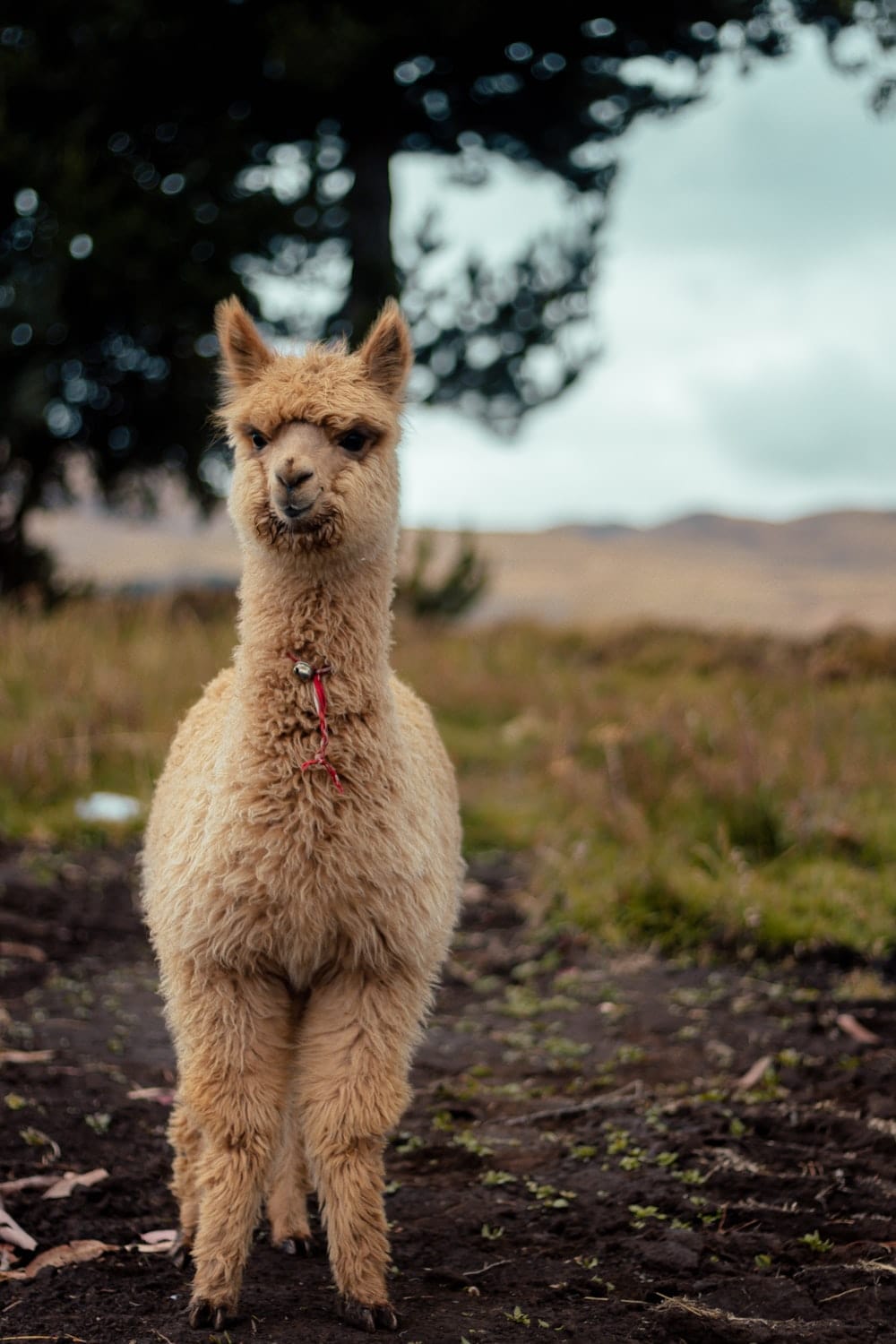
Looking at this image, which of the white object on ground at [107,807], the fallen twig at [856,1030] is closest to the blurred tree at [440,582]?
the white object on ground at [107,807]

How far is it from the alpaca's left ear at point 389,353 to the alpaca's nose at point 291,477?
570 millimetres

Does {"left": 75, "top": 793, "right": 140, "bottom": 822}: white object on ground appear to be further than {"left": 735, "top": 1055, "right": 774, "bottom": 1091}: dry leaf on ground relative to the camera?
Yes

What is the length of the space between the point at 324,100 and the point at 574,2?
11.4 ft

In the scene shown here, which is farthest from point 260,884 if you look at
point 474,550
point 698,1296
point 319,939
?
point 474,550

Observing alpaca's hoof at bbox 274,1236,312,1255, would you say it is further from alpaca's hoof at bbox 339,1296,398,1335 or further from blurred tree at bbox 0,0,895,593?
blurred tree at bbox 0,0,895,593

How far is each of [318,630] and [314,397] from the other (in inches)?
24.0

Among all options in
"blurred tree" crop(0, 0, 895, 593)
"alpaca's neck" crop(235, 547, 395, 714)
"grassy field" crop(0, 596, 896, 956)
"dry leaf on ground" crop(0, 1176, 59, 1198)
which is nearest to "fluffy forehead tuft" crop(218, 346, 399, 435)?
"alpaca's neck" crop(235, 547, 395, 714)

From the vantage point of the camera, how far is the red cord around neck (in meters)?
3.47

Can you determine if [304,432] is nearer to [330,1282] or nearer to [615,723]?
[330,1282]

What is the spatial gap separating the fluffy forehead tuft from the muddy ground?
233 centimetres

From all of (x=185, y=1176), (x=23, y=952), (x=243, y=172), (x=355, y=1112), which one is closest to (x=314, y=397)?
(x=355, y=1112)

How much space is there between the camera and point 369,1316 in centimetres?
346

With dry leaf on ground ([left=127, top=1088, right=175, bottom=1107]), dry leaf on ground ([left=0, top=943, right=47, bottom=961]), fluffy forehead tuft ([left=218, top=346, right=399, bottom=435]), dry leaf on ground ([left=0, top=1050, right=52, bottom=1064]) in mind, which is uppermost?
fluffy forehead tuft ([left=218, top=346, right=399, bottom=435])

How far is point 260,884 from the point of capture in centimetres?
340
